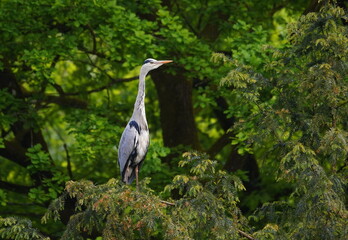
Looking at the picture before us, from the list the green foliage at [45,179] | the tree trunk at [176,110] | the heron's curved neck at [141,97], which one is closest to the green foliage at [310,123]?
the heron's curved neck at [141,97]

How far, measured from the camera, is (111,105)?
1202cm

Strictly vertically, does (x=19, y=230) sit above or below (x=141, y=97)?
below

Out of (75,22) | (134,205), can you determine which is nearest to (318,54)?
(134,205)

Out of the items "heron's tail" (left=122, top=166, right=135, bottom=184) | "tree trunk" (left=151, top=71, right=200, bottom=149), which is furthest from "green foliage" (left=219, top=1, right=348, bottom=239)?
"tree trunk" (left=151, top=71, right=200, bottom=149)

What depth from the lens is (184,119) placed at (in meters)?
11.8

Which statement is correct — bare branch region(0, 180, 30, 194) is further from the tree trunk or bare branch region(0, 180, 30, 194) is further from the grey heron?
the grey heron

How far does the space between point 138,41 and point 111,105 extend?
2.38m

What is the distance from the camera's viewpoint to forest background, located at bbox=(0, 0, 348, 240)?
5945 mm

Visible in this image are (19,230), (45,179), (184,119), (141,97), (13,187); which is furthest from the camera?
(184,119)

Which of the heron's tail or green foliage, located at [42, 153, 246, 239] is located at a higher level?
green foliage, located at [42, 153, 246, 239]

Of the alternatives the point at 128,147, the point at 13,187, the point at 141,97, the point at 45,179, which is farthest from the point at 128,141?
the point at 13,187

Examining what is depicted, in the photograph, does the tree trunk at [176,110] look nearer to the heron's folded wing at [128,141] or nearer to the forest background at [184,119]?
the forest background at [184,119]

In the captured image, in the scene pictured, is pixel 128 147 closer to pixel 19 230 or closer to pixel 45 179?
pixel 45 179

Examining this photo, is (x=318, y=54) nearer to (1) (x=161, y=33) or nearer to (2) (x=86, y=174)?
(1) (x=161, y=33)
